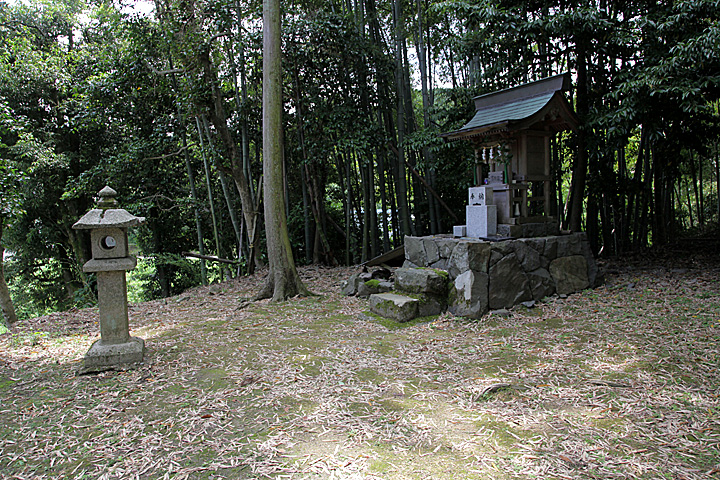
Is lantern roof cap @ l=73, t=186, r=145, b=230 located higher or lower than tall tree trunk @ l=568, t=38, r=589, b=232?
lower

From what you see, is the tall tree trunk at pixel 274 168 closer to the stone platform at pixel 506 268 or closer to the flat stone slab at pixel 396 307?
the flat stone slab at pixel 396 307

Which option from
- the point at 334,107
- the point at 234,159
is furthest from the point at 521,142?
the point at 234,159

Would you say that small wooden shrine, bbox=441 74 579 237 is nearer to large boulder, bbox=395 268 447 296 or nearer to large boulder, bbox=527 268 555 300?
large boulder, bbox=527 268 555 300

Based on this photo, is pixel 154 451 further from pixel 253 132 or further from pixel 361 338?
pixel 253 132

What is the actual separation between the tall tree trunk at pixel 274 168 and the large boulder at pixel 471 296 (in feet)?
6.80

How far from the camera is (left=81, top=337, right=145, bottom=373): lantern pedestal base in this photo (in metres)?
3.14

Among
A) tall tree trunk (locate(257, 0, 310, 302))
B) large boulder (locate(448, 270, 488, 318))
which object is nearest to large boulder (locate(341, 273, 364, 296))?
tall tree trunk (locate(257, 0, 310, 302))

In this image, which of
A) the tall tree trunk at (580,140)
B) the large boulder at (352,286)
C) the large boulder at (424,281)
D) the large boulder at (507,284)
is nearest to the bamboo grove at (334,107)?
the tall tree trunk at (580,140)

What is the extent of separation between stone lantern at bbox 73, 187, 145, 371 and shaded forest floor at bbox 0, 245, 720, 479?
182mm

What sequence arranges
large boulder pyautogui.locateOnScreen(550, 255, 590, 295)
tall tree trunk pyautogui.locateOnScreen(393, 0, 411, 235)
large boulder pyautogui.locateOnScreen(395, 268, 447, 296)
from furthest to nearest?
tall tree trunk pyautogui.locateOnScreen(393, 0, 411, 235), large boulder pyautogui.locateOnScreen(550, 255, 590, 295), large boulder pyautogui.locateOnScreen(395, 268, 447, 296)

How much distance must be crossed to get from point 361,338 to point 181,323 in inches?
81.4

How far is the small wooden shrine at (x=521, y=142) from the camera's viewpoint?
456 centimetres

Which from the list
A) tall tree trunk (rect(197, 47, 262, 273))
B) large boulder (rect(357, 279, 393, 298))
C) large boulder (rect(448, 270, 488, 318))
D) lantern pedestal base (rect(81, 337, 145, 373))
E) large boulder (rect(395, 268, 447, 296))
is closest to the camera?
lantern pedestal base (rect(81, 337, 145, 373))

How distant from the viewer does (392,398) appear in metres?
2.59
